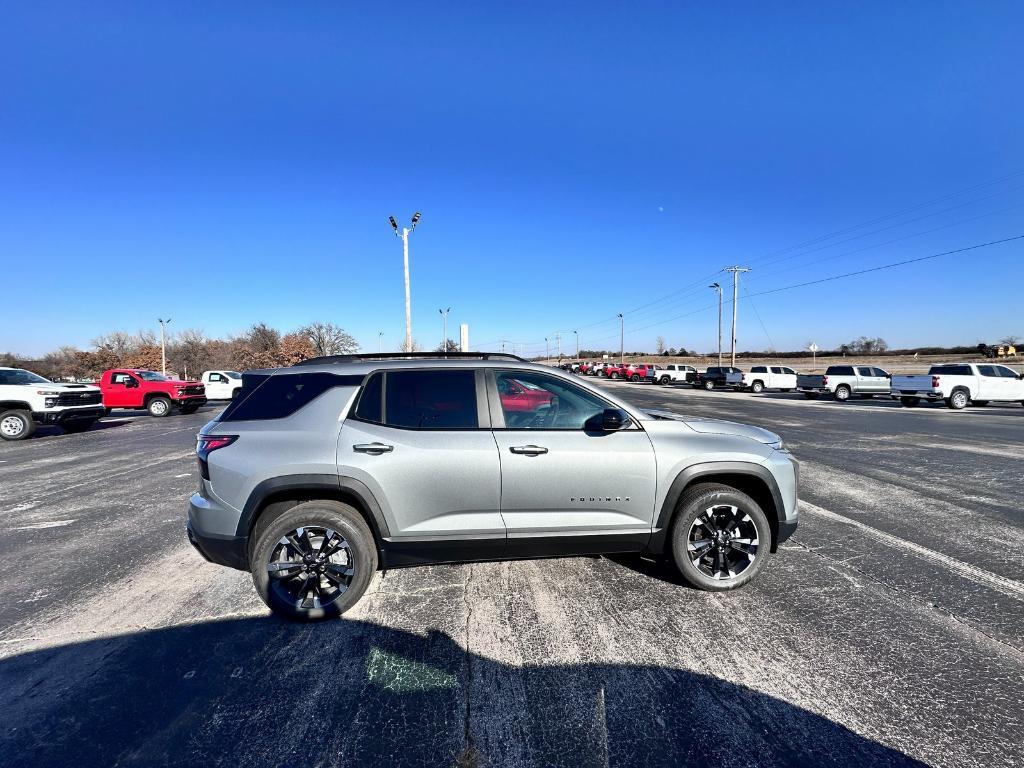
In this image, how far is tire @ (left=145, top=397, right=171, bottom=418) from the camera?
56.0 feet

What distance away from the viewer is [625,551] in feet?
10.8

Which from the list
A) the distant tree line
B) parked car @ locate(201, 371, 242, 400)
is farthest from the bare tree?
parked car @ locate(201, 371, 242, 400)

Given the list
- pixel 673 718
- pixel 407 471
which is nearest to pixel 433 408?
pixel 407 471

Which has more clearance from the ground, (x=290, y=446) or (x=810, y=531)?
(x=290, y=446)

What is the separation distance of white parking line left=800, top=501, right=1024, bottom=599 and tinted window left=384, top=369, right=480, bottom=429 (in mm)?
4097

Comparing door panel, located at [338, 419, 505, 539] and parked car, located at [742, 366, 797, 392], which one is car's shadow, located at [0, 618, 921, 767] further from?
parked car, located at [742, 366, 797, 392]

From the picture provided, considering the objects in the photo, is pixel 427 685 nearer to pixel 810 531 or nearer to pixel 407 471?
pixel 407 471

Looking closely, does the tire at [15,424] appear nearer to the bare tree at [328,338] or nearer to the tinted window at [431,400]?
the tinted window at [431,400]

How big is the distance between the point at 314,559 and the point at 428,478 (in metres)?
0.97

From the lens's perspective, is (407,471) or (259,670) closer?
(259,670)

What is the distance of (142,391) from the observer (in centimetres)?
1677

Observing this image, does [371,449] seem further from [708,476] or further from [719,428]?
[719,428]

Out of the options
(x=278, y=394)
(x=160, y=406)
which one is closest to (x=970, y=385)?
(x=278, y=394)

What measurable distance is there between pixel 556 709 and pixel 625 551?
4.25 feet
